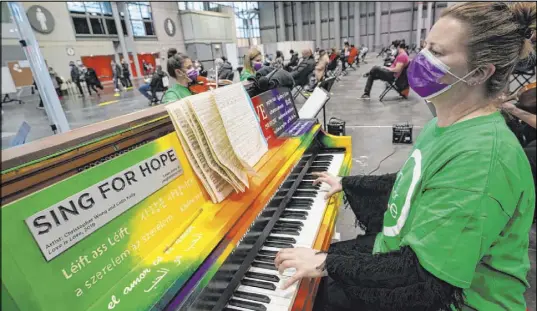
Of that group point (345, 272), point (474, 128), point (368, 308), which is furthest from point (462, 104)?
point (368, 308)

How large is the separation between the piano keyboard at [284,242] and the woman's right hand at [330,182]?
5cm

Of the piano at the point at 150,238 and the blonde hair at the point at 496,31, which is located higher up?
the blonde hair at the point at 496,31

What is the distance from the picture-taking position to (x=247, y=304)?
3.97 ft

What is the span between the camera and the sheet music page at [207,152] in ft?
4.52

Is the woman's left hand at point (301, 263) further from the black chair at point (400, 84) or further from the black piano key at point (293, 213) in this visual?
the black chair at point (400, 84)

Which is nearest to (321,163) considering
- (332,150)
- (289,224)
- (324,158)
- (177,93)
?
(324,158)

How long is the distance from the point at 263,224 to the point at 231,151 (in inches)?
16.0

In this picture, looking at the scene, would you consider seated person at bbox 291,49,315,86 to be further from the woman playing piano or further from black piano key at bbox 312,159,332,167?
the woman playing piano

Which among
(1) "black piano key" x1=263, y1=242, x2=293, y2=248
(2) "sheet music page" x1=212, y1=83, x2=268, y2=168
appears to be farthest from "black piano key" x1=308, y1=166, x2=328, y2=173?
(1) "black piano key" x1=263, y1=242, x2=293, y2=248

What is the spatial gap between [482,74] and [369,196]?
0.94 m

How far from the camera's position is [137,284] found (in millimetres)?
956

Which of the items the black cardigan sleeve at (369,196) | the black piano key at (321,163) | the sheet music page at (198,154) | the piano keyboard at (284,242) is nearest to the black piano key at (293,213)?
the piano keyboard at (284,242)

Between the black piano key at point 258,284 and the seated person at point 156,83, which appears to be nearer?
the black piano key at point 258,284

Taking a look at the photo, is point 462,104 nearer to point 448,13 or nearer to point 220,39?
point 448,13
